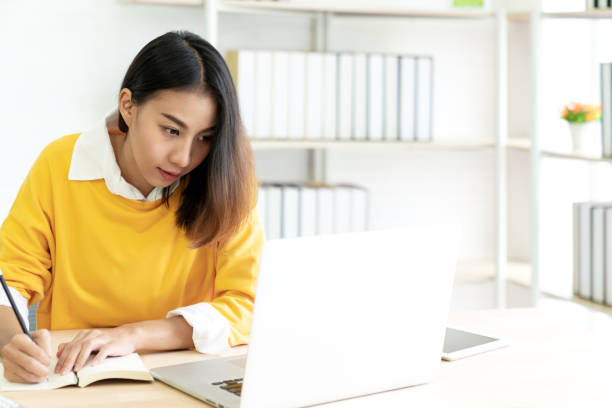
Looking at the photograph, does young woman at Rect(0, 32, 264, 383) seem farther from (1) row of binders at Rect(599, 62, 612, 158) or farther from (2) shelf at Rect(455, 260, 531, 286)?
(2) shelf at Rect(455, 260, 531, 286)

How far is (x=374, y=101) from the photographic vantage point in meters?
2.79

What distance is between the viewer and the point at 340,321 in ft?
3.52

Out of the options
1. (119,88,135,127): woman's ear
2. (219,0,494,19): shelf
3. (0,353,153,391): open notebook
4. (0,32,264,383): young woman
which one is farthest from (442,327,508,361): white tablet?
(219,0,494,19): shelf

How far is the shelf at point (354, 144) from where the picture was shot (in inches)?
105

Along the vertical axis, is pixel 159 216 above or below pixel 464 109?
below

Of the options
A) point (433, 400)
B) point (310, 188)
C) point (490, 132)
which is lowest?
point (433, 400)

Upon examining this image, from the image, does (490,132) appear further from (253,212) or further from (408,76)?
(253,212)

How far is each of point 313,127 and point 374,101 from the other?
0.24 meters

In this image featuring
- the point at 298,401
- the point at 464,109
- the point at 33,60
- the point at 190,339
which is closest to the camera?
the point at 298,401

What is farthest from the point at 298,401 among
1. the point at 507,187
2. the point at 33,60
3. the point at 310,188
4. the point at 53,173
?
the point at 507,187

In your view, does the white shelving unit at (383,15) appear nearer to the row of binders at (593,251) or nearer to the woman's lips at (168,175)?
the row of binders at (593,251)

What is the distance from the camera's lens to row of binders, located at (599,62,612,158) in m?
2.35

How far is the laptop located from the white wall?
1.73 m

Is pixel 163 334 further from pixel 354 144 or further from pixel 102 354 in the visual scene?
pixel 354 144
